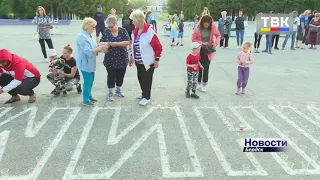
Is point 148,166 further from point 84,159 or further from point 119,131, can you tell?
point 119,131

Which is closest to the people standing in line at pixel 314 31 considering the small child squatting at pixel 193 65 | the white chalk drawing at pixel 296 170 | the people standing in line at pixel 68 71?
the small child squatting at pixel 193 65

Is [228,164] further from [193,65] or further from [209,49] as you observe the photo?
[209,49]

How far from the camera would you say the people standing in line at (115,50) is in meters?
5.77

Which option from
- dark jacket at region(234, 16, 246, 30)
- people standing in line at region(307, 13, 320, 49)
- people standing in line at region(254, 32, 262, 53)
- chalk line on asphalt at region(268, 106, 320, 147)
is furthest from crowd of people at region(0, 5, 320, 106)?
people standing in line at region(307, 13, 320, 49)

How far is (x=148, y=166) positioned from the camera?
11.9ft

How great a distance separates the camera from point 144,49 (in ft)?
18.4

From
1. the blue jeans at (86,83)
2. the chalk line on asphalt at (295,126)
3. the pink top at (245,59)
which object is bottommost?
the chalk line on asphalt at (295,126)

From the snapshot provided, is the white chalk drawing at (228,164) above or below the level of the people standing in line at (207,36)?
below

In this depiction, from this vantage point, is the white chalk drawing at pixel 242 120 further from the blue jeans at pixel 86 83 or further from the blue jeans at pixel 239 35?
the blue jeans at pixel 239 35

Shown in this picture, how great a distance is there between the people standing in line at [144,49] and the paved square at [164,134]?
53cm

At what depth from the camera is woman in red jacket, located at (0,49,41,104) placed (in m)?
5.45

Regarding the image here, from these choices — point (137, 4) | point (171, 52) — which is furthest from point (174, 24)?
point (137, 4)

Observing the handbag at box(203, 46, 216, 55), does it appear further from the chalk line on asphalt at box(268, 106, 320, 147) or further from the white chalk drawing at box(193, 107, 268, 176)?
the white chalk drawing at box(193, 107, 268, 176)

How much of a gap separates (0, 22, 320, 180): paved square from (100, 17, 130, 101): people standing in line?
1.82 ft
